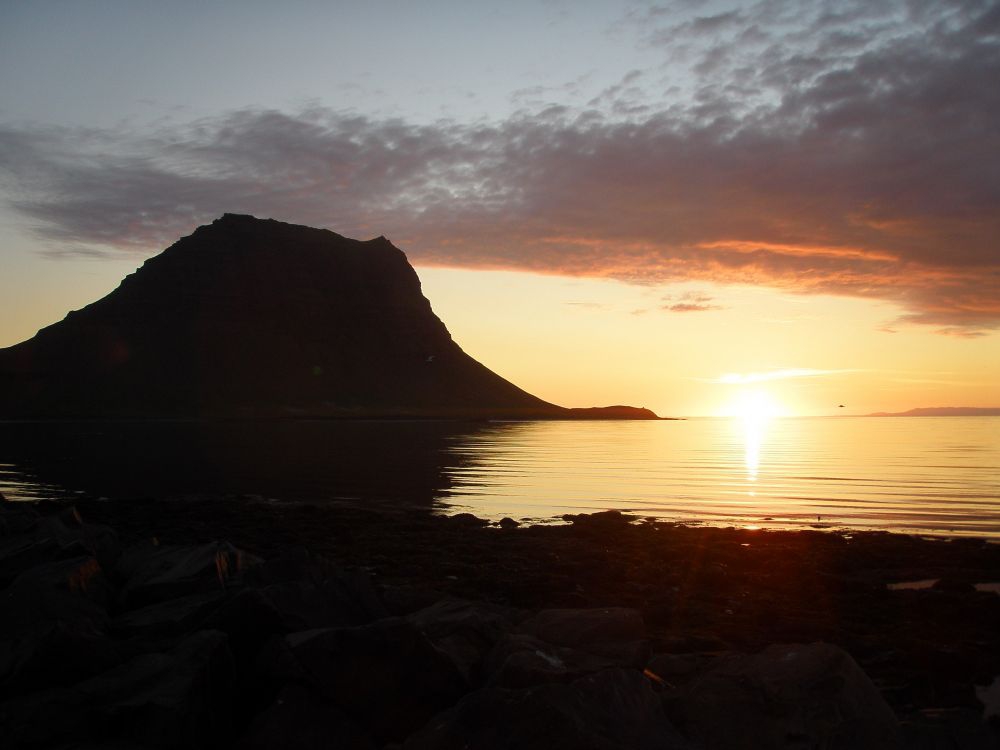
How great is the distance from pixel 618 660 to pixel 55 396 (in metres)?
199

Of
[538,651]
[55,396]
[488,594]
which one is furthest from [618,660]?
[55,396]

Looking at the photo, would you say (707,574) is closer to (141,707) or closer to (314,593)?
(314,593)

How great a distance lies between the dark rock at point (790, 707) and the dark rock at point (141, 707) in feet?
13.1

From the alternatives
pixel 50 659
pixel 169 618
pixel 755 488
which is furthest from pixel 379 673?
pixel 755 488

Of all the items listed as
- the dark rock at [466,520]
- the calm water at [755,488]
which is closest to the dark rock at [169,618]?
the dark rock at [466,520]

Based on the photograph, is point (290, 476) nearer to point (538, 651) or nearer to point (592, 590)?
point (592, 590)

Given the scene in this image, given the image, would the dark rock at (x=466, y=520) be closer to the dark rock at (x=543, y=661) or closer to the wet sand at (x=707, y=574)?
the wet sand at (x=707, y=574)

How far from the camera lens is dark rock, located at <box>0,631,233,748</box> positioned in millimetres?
6219

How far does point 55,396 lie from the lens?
17925 centimetres

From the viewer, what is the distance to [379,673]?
6.90 m

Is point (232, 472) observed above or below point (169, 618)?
below

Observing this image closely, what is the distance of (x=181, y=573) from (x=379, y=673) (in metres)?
4.94

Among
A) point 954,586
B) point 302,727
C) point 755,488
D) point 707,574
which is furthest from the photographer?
point 755,488

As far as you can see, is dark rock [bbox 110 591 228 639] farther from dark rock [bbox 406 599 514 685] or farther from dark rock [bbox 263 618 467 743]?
dark rock [bbox 406 599 514 685]
